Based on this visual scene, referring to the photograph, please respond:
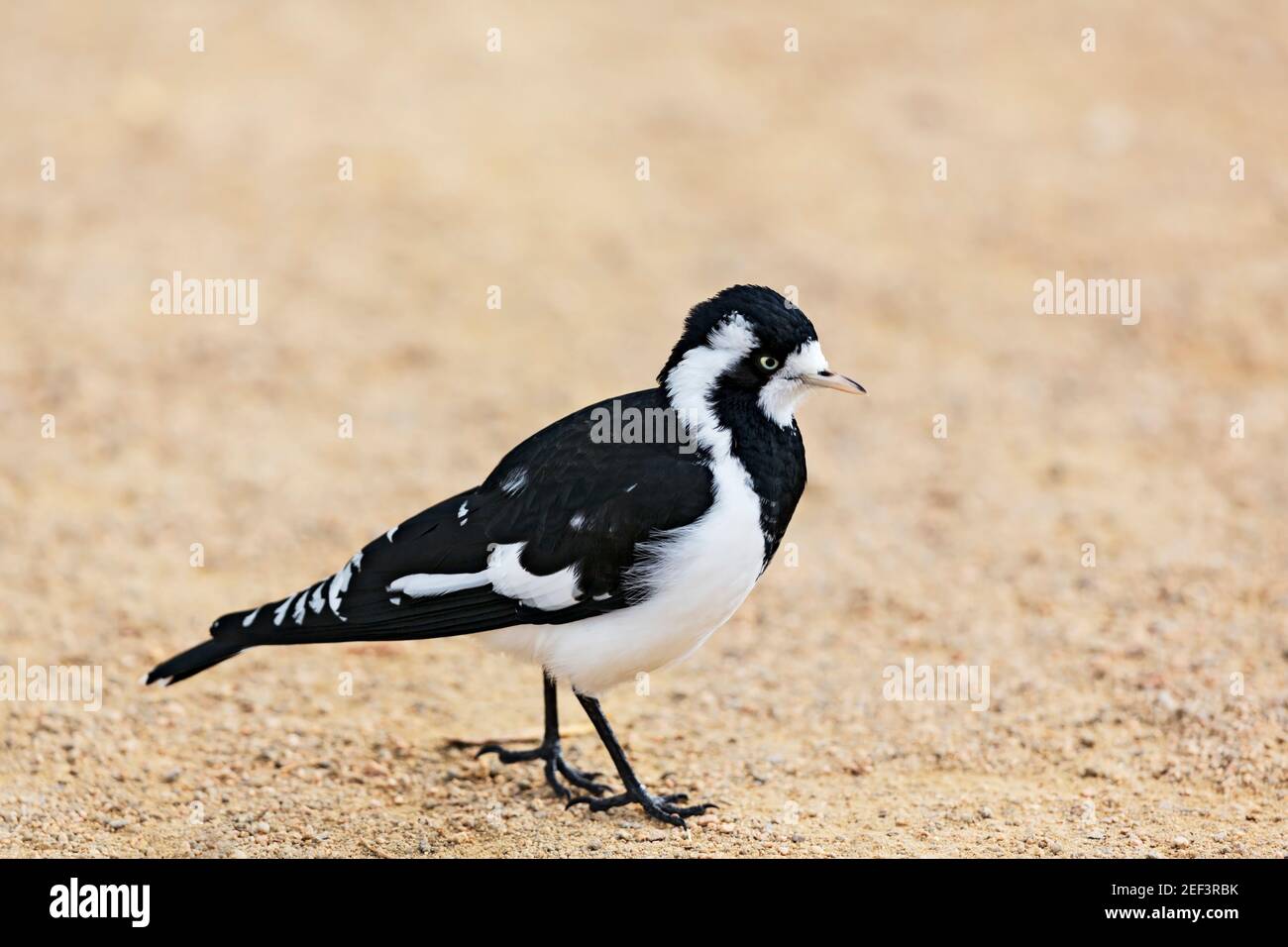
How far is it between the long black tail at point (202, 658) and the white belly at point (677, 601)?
34.7 inches

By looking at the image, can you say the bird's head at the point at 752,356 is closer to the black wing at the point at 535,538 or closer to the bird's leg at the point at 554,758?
the black wing at the point at 535,538

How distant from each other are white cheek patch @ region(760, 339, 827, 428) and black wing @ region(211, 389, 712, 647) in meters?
0.27

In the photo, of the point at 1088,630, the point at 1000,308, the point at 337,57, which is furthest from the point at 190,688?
the point at 337,57

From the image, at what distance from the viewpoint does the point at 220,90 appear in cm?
1084

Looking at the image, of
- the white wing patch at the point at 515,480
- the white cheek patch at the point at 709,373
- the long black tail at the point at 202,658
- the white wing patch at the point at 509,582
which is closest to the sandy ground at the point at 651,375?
the long black tail at the point at 202,658

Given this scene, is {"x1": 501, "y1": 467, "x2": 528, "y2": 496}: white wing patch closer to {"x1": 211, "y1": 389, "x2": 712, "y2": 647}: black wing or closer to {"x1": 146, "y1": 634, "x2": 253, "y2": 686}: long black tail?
{"x1": 211, "y1": 389, "x2": 712, "y2": 647}: black wing

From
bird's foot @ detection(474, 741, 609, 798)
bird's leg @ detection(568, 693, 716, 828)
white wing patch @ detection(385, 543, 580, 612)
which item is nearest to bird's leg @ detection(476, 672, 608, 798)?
bird's foot @ detection(474, 741, 609, 798)

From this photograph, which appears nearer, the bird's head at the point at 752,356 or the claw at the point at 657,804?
the bird's head at the point at 752,356

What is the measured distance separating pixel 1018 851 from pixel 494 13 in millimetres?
8837

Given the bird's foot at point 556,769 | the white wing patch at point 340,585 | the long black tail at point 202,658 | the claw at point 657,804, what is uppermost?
the white wing patch at point 340,585

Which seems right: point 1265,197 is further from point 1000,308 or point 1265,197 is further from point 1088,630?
point 1088,630

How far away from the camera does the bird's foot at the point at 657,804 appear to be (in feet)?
16.5

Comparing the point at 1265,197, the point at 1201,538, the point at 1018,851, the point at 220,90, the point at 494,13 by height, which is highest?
the point at 494,13

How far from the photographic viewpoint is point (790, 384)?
4777 millimetres
